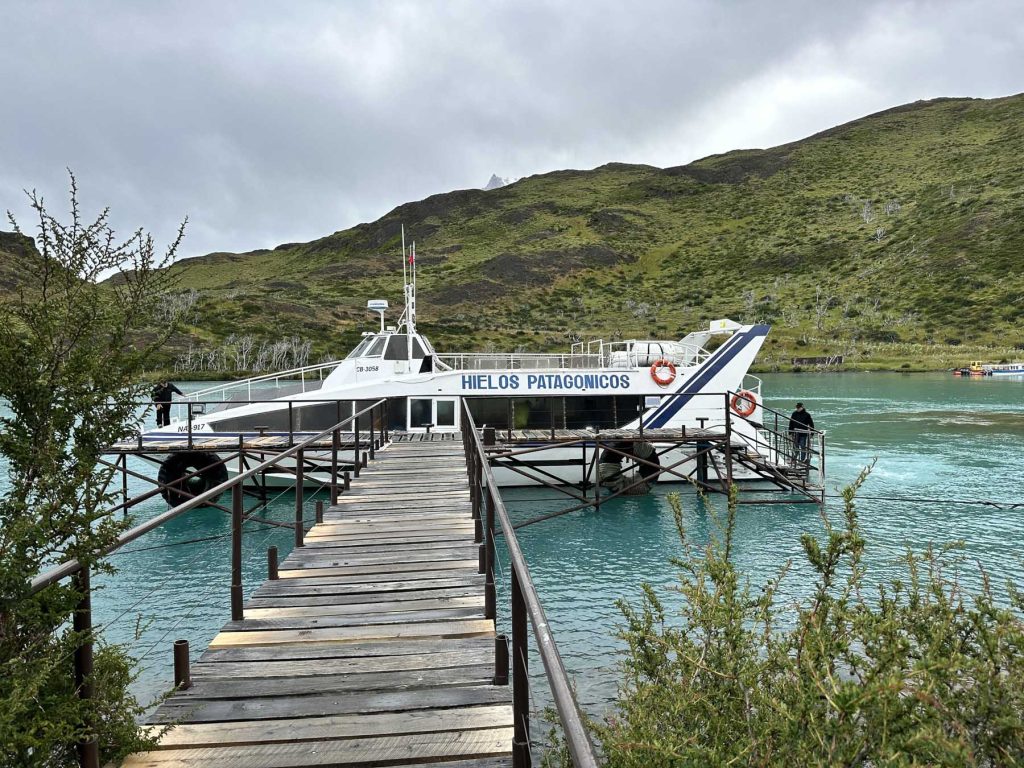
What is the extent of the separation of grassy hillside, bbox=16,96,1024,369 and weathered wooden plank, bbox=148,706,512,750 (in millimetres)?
71768

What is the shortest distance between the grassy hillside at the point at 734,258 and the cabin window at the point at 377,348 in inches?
2176

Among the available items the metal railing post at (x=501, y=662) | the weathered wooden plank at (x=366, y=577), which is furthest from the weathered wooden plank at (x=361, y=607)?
the metal railing post at (x=501, y=662)

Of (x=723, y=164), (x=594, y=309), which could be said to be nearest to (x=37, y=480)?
(x=594, y=309)

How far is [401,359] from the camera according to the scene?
19641 millimetres

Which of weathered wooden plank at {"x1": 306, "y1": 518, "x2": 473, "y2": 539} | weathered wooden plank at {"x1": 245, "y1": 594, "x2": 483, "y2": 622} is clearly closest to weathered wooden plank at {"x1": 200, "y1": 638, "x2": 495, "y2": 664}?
weathered wooden plank at {"x1": 245, "y1": 594, "x2": 483, "y2": 622}

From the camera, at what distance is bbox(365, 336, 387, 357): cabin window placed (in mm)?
19672

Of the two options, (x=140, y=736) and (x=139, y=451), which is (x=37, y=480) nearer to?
(x=140, y=736)

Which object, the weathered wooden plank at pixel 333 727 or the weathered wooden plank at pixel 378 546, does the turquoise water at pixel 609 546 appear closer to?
the weathered wooden plank at pixel 333 727

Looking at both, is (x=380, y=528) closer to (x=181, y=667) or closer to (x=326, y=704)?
(x=181, y=667)

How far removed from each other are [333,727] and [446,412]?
15761 mm

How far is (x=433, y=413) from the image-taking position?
19062 millimetres

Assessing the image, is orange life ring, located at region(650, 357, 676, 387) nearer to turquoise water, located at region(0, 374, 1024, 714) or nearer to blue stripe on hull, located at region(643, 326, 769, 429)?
blue stripe on hull, located at region(643, 326, 769, 429)

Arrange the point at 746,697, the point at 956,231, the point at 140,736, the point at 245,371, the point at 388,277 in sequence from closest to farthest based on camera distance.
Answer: the point at 140,736, the point at 746,697, the point at 245,371, the point at 956,231, the point at 388,277

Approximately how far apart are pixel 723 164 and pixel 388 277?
105006 millimetres
